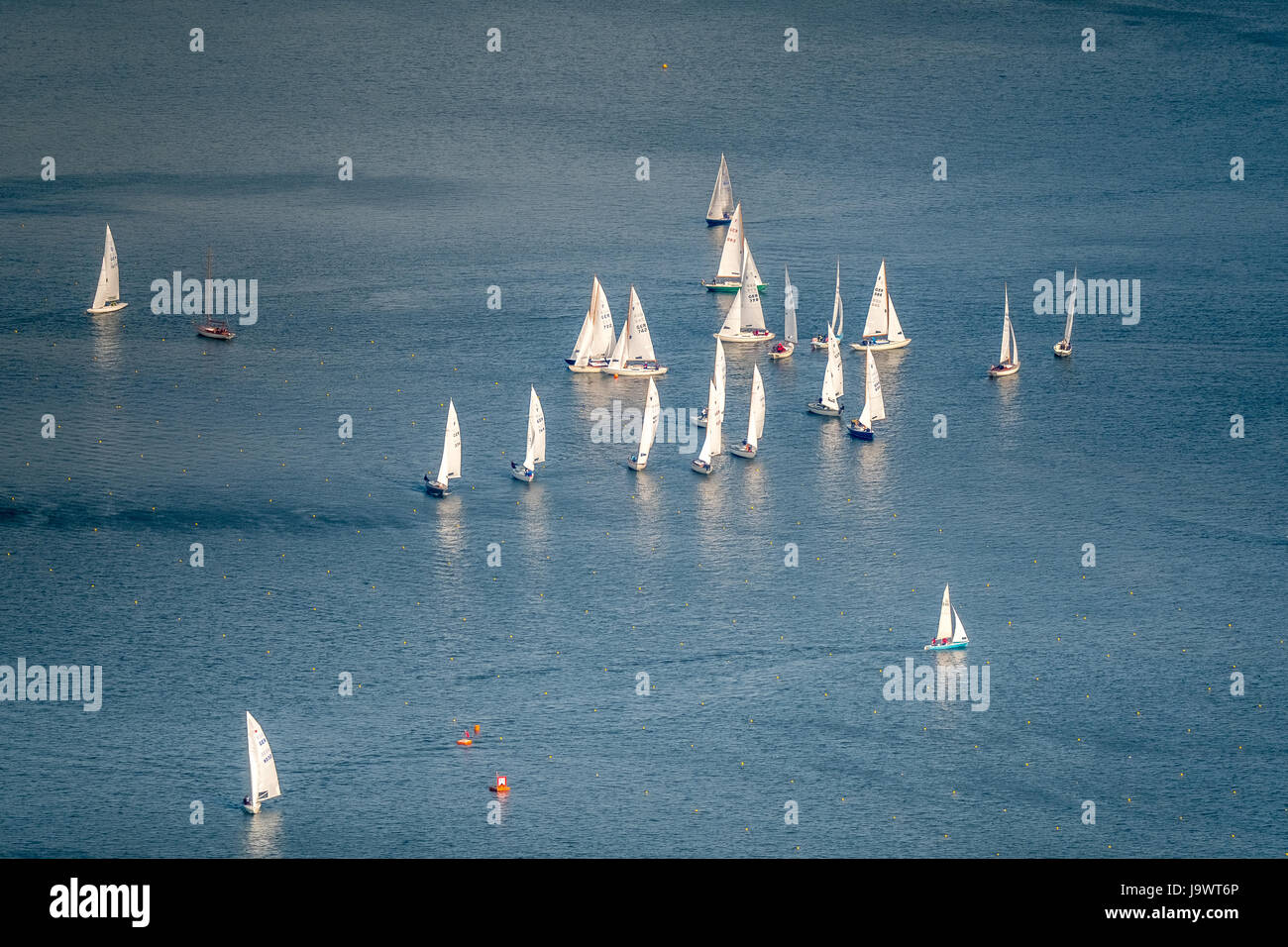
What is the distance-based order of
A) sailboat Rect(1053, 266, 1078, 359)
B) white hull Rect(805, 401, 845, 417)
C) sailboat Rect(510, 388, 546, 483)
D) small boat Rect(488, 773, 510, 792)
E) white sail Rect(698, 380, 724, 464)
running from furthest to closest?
1. sailboat Rect(1053, 266, 1078, 359)
2. white hull Rect(805, 401, 845, 417)
3. white sail Rect(698, 380, 724, 464)
4. sailboat Rect(510, 388, 546, 483)
5. small boat Rect(488, 773, 510, 792)

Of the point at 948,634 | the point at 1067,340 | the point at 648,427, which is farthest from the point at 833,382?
the point at 948,634

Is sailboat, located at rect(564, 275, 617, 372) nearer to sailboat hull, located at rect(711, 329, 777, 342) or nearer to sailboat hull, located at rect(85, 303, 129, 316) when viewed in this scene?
sailboat hull, located at rect(711, 329, 777, 342)

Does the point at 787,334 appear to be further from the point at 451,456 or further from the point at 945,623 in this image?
the point at 945,623

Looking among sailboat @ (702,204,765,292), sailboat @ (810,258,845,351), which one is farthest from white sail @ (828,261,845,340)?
sailboat @ (702,204,765,292)

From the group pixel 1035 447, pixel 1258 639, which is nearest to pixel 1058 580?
pixel 1258 639

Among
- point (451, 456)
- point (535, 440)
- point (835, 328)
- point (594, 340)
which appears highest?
point (835, 328)

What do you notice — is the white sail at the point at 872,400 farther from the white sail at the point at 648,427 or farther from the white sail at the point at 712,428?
the white sail at the point at 648,427
